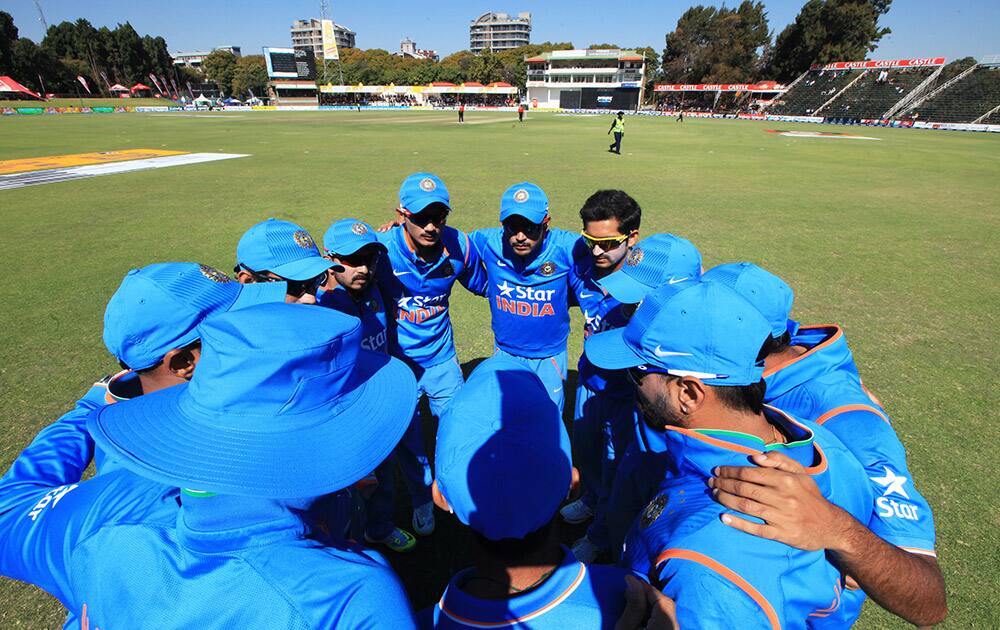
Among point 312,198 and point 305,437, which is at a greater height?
point 305,437

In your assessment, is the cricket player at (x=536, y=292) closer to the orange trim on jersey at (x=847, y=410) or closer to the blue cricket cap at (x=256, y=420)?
the orange trim on jersey at (x=847, y=410)

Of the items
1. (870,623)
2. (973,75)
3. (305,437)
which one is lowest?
(870,623)

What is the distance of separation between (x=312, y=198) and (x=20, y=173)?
479 inches

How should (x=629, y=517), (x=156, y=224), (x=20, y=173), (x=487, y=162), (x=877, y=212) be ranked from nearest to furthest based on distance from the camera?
(x=629, y=517) < (x=156, y=224) < (x=877, y=212) < (x=20, y=173) < (x=487, y=162)

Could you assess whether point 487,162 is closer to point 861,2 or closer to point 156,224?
point 156,224

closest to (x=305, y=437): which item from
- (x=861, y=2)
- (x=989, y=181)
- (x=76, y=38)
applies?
(x=989, y=181)

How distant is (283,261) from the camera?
3.05 metres

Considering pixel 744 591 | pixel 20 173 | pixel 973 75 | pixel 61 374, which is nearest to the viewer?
pixel 744 591

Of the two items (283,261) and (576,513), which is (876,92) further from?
(283,261)

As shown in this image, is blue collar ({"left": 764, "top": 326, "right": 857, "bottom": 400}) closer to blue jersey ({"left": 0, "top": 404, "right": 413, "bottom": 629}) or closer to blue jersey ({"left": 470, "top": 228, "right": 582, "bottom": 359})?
blue jersey ({"left": 470, "top": 228, "right": 582, "bottom": 359})

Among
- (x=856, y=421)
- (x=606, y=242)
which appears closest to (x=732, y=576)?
(x=856, y=421)

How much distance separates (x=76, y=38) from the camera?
7681 cm

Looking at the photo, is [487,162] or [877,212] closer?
[877,212]

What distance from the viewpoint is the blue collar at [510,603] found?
1.25 metres
